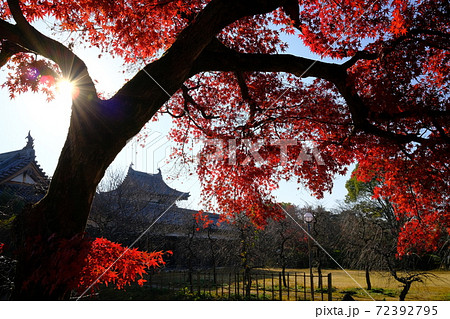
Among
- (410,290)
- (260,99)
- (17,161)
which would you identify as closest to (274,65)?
(260,99)

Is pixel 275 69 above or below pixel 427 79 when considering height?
below

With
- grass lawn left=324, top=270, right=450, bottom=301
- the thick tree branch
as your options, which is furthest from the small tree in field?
the thick tree branch

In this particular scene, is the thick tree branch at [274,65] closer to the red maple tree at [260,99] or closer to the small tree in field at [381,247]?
the red maple tree at [260,99]

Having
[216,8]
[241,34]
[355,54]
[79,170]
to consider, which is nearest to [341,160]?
[355,54]

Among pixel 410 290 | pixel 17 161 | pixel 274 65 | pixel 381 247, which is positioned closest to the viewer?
pixel 274 65

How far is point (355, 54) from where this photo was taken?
4578 mm

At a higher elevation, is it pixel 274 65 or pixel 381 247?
pixel 274 65

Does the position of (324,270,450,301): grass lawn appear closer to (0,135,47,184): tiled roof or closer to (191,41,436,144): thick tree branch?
(191,41,436,144): thick tree branch

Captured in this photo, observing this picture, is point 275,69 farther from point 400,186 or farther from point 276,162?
point 400,186

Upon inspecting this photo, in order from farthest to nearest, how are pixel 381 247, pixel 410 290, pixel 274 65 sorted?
pixel 381 247, pixel 410 290, pixel 274 65

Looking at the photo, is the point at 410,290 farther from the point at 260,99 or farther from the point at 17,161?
the point at 17,161
